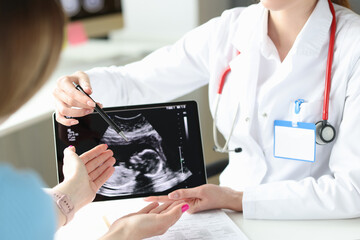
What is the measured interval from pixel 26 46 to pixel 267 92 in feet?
2.48

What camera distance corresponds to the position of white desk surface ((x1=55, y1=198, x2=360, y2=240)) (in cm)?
106

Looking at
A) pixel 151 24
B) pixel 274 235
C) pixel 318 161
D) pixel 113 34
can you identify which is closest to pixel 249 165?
pixel 318 161

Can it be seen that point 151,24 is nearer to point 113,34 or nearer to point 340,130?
point 113,34

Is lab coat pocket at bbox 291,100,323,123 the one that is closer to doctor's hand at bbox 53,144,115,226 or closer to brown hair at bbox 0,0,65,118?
doctor's hand at bbox 53,144,115,226

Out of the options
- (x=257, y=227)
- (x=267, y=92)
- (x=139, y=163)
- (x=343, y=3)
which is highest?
(x=343, y=3)

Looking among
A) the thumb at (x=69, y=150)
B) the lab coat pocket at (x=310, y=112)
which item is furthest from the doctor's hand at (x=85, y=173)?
the lab coat pocket at (x=310, y=112)

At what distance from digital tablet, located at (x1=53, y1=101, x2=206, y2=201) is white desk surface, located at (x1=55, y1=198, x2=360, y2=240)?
2.0 inches

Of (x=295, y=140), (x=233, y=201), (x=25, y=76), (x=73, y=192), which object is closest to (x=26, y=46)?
(x=25, y=76)

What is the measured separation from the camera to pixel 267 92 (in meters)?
1.28

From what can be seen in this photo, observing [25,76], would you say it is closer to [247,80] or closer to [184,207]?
[184,207]

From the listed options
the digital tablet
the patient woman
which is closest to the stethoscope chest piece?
the digital tablet

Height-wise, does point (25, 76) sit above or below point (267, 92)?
above

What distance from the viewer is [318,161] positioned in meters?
1.27

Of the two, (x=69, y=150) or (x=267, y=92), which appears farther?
(x=267, y=92)
